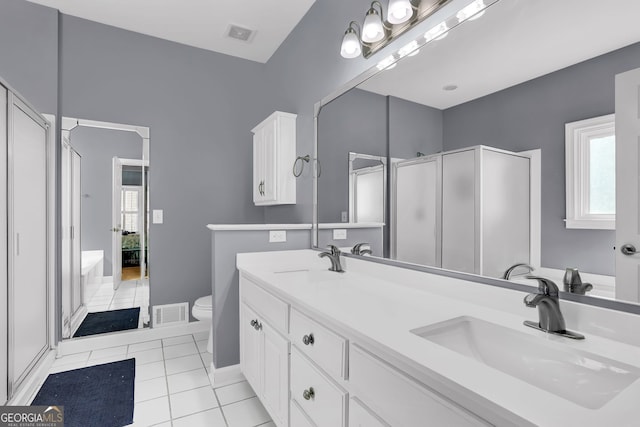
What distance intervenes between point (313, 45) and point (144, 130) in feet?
5.64

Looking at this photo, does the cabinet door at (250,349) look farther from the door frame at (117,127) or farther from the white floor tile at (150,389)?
the door frame at (117,127)

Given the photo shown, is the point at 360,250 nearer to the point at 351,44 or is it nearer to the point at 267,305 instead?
the point at 267,305

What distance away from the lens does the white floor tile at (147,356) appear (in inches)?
99.0

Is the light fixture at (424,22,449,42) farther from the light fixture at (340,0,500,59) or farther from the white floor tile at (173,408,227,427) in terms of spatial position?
the white floor tile at (173,408,227,427)

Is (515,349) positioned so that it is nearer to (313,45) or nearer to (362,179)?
(362,179)

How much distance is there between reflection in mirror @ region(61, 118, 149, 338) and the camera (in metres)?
2.72

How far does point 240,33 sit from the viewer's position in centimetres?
294

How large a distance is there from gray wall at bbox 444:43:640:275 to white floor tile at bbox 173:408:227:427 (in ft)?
5.87

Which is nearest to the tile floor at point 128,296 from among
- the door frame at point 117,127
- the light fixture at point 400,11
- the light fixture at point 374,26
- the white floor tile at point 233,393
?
the door frame at point 117,127

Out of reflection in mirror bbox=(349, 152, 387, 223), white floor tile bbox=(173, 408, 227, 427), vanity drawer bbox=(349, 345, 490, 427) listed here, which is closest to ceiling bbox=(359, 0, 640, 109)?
reflection in mirror bbox=(349, 152, 387, 223)

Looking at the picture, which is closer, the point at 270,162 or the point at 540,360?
the point at 540,360

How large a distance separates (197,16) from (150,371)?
284 cm

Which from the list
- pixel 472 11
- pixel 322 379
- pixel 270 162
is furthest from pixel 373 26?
pixel 322 379

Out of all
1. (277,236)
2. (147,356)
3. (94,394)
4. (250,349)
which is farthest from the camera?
(147,356)
